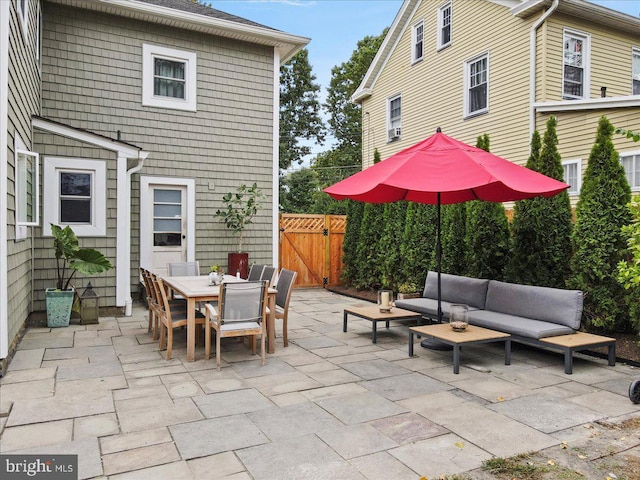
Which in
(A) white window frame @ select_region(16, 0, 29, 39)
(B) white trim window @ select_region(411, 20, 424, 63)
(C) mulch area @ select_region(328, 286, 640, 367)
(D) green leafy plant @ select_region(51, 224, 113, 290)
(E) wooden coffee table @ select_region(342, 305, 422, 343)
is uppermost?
(B) white trim window @ select_region(411, 20, 424, 63)

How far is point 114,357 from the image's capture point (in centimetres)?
494

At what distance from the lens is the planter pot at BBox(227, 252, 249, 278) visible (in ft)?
29.0

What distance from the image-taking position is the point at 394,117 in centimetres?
1380

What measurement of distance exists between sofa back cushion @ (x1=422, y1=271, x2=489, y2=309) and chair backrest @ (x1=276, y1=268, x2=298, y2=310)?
2.26m

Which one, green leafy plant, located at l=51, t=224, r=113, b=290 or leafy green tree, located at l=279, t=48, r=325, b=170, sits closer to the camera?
green leafy plant, located at l=51, t=224, r=113, b=290

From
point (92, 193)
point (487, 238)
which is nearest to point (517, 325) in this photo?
point (487, 238)

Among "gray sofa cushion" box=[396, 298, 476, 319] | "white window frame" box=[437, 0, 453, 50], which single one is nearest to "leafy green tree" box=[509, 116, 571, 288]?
"gray sofa cushion" box=[396, 298, 476, 319]

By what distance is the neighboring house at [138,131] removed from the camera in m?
6.83

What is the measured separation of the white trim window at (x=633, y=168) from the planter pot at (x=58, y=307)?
9077mm

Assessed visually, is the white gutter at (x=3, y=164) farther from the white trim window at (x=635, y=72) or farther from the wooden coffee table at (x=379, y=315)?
the white trim window at (x=635, y=72)

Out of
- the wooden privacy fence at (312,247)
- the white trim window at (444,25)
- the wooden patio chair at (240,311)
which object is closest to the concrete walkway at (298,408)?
the wooden patio chair at (240,311)

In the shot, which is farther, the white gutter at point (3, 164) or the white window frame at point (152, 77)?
the white window frame at point (152, 77)

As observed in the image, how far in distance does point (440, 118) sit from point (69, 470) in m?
11.3

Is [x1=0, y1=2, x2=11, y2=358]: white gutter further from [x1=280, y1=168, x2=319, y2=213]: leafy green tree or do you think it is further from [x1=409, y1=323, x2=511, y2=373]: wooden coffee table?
[x1=280, y1=168, x2=319, y2=213]: leafy green tree
